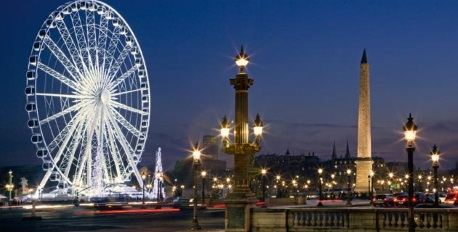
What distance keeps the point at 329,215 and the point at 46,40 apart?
4507 cm

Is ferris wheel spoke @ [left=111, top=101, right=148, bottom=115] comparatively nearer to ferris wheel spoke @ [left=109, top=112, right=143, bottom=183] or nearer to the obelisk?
ferris wheel spoke @ [left=109, top=112, right=143, bottom=183]

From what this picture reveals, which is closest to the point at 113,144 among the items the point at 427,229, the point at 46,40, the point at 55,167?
the point at 55,167

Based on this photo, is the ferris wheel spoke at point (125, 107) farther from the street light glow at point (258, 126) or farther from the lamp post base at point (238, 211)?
the lamp post base at point (238, 211)

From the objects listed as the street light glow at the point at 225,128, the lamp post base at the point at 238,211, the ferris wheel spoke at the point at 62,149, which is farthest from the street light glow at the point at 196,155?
the ferris wheel spoke at the point at 62,149

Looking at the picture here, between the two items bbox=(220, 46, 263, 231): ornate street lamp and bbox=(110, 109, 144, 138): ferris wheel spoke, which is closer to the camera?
bbox=(220, 46, 263, 231): ornate street lamp

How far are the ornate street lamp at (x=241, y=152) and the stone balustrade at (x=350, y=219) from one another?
0.60 metres

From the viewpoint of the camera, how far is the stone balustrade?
24.4 m

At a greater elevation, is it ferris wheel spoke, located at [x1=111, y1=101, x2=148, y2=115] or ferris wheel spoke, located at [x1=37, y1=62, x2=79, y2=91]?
ferris wheel spoke, located at [x1=37, y1=62, x2=79, y2=91]

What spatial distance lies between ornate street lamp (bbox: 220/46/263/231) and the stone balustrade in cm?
60

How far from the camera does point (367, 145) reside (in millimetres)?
81625

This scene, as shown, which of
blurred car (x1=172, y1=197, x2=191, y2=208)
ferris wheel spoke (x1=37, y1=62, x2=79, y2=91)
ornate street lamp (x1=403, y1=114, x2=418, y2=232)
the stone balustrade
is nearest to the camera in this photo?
ornate street lamp (x1=403, y1=114, x2=418, y2=232)

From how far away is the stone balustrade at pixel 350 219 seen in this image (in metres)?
24.4

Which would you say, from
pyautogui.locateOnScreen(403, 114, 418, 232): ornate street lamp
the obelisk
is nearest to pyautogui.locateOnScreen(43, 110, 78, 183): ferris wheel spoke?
the obelisk

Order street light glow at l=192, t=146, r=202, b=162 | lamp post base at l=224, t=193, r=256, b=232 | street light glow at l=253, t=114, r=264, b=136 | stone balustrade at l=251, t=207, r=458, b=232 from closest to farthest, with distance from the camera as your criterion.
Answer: stone balustrade at l=251, t=207, r=458, b=232, lamp post base at l=224, t=193, r=256, b=232, street light glow at l=253, t=114, r=264, b=136, street light glow at l=192, t=146, r=202, b=162
